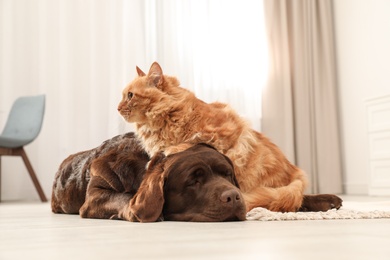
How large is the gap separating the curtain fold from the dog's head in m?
3.76

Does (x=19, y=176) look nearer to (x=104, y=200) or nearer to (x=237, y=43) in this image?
(x=237, y=43)

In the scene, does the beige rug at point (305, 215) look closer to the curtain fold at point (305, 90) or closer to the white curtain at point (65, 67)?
the white curtain at point (65, 67)

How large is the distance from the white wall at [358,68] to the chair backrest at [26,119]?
311 cm

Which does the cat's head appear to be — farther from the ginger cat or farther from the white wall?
the white wall

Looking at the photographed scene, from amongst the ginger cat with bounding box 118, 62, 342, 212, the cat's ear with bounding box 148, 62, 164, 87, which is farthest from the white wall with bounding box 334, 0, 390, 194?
A: the cat's ear with bounding box 148, 62, 164, 87

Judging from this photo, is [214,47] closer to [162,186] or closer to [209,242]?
[162,186]

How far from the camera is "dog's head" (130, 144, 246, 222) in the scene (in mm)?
1812

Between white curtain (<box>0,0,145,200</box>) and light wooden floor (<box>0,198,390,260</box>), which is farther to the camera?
white curtain (<box>0,0,145,200</box>)

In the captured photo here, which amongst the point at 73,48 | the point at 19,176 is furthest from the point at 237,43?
the point at 19,176

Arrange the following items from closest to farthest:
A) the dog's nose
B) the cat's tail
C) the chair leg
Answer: the dog's nose
the cat's tail
the chair leg

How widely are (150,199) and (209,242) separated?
712 millimetres

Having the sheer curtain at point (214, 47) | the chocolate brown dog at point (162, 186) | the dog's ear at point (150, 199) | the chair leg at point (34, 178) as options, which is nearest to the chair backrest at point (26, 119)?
the chair leg at point (34, 178)

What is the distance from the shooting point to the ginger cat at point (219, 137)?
2088mm

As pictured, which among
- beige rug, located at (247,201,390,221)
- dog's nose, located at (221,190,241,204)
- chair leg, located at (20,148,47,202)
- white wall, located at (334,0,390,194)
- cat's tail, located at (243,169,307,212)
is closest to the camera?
dog's nose, located at (221,190,241,204)
